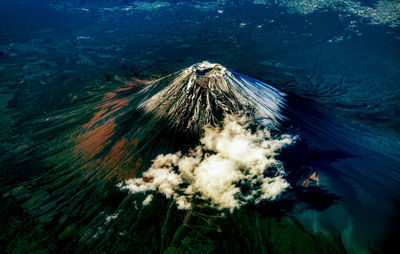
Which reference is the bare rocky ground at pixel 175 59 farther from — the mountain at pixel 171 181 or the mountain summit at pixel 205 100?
the mountain summit at pixel 205 100

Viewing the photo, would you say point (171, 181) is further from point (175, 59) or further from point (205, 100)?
point (175, 59)

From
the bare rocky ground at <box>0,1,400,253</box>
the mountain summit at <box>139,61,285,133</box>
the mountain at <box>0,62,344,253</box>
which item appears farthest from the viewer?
the bare rocky ground at <box>0,1,400,253</box>

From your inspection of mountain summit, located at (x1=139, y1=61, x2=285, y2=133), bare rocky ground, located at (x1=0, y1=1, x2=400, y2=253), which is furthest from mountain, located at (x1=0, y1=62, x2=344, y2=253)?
bare rocky ground, located at (x1=0, y1=1, x2=400, y2=253)

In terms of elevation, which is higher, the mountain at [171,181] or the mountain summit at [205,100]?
the mountain summit at [205,100]

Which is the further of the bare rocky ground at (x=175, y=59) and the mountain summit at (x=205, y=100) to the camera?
the bare rocky ground at (x=175, y=59)

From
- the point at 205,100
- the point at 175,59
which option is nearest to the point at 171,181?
the point at 205,100

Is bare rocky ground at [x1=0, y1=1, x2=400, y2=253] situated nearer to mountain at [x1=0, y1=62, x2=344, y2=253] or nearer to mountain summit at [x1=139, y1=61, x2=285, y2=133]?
mountain at [x1=0, y1=62, x2=344, y2=253]

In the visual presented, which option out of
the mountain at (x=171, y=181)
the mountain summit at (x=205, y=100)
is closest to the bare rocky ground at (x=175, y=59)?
the mountain at (x=171, y=181)

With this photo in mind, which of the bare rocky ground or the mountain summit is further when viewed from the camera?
the bare rocky ground

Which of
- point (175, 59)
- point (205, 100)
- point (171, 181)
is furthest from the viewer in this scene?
point (175, 59)
